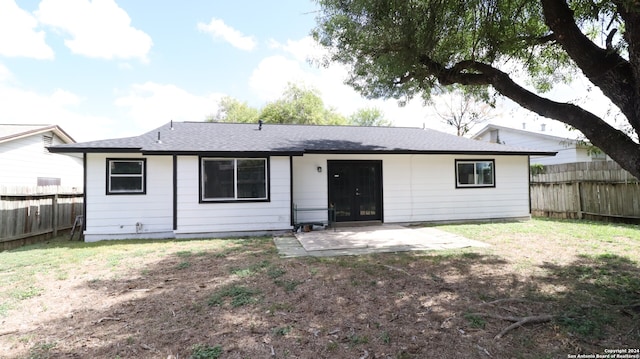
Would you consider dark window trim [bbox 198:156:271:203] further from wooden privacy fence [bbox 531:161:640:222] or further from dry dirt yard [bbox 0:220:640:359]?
wooden privacy fence [bbox 531:161:640:222]

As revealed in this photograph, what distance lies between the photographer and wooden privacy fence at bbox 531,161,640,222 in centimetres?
984

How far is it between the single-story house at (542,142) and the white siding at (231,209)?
14.5m

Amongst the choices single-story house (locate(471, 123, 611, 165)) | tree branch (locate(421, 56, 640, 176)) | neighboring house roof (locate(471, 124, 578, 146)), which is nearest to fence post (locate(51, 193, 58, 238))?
tree branch (locate(421, 56, 640, 176))

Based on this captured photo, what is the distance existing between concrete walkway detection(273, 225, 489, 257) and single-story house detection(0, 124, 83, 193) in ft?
28.5

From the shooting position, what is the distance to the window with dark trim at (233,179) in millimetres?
8836

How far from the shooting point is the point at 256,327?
329 centimetres

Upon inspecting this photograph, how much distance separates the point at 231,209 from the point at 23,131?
1148 cm

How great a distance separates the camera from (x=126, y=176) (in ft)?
29.0

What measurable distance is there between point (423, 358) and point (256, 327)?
1671 mm

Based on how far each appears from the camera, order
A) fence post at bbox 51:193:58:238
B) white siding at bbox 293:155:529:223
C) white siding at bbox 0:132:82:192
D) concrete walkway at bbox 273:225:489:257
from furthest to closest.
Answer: white siding at bbox 0:132:82:192 → white siding at bbox 293:155:529:223 → fence post at bbox 51:193:58:238 → concrete walkway at bbox 273:225:489:257

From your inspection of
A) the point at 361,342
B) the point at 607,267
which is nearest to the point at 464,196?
the point at 607,267

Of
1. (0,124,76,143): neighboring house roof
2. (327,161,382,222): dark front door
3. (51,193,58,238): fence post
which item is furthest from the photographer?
(0,124,76,143): neighboring house roof

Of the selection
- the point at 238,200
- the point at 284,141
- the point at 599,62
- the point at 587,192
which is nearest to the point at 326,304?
the point at 599,62

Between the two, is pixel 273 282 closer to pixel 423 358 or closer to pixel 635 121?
pixel 423 358
